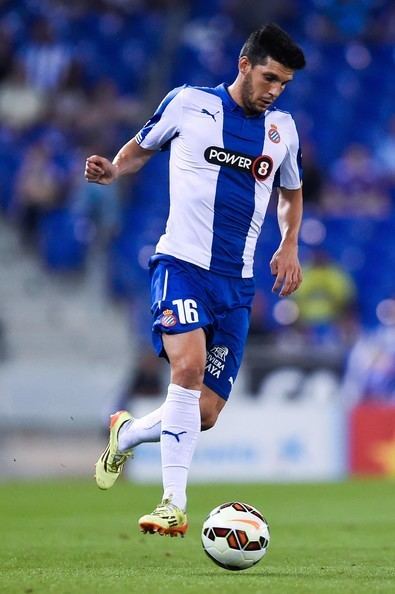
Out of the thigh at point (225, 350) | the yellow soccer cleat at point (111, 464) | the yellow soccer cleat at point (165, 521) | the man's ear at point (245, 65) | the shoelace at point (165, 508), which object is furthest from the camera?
the yellow soccer cleat at point (111, 464)

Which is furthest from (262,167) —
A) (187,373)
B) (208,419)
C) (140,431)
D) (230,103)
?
(140,431)

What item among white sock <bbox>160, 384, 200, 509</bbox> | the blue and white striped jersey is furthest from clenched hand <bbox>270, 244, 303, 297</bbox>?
→ white sock <bbox>160, 384, 200, 509</bbox>

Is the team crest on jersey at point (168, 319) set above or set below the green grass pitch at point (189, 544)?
above

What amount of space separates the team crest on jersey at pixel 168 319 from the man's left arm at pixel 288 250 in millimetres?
663

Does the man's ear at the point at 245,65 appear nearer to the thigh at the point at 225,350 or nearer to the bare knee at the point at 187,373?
the thigh at the point at 225,350

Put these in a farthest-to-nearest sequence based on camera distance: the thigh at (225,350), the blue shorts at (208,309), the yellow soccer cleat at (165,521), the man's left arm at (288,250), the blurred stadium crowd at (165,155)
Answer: the blurred stadium crowd at (165,155), the man's left arm at (288,250), the thigh at (225,350), the blue shorts at (208,309), the yellow soccer cleat at (165,521)

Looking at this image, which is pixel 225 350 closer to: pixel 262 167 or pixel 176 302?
pixel 176 302

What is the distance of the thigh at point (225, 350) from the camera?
23.7 ft

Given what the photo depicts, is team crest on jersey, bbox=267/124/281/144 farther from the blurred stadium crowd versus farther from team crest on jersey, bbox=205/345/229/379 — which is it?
the blurred stadium crowd

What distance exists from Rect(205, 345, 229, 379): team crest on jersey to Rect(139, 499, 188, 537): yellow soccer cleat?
91cm

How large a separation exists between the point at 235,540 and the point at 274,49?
242 cm

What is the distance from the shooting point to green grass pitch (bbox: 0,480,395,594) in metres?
5.91

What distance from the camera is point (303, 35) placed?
21.1m

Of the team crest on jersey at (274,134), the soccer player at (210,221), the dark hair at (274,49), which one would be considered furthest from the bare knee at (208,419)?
the dark hair at (274,49)
